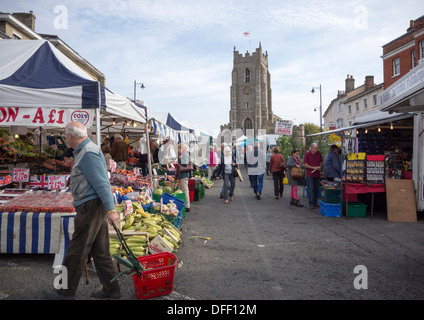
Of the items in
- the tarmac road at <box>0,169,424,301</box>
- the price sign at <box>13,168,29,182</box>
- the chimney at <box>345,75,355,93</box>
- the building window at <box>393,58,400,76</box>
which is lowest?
the tarmac road at <box>0,169,424,301</box>

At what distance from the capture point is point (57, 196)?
516 cm

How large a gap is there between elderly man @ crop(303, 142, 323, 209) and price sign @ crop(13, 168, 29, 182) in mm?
7290

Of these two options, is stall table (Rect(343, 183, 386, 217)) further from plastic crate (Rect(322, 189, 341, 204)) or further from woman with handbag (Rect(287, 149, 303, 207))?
woman with handbag (Rect(287, 149, 303, 207))

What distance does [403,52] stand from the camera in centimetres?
2286

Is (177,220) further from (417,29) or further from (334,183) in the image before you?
(417,29)

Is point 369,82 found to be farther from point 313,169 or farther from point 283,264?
point 283,264

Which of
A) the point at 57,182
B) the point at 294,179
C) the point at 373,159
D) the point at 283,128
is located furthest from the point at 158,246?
the point at 283,128

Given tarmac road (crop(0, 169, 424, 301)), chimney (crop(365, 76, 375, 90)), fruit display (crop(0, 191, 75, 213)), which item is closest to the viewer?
tarmac road (crop(0, 169, 424, 301))

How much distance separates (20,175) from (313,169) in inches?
300

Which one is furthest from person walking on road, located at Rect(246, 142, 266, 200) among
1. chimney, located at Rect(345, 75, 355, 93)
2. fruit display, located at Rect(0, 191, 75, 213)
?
chimney, located at Rect(345, 75, 355, 93)

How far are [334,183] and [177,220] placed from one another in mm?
4495

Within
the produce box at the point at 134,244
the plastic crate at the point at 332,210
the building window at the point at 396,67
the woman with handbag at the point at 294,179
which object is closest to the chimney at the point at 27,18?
the woman with handbag at the point at 294,179

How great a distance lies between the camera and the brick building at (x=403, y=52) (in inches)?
766

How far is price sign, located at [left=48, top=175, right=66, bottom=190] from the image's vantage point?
542 cm
